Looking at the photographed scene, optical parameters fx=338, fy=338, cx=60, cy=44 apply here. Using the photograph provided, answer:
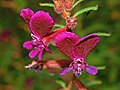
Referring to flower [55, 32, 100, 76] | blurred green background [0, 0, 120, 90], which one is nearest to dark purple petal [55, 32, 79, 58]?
flower [55, 32, 100, 76]

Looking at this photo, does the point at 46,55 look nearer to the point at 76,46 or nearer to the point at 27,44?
the point at 27,44

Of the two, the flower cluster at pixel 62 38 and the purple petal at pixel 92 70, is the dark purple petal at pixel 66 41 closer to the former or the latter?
the flower cluster at pixel 62 38

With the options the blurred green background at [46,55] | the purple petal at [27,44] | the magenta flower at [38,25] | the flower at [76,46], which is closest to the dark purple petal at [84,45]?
the flower at [76,46]

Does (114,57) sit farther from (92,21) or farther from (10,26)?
(10,26)

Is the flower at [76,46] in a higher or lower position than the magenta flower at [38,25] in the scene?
lower

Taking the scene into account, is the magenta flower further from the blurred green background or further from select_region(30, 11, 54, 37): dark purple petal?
the blurred green background

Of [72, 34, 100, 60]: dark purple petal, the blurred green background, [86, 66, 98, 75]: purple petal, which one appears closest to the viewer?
[72, 34, 100, 60]: dark purple petal
